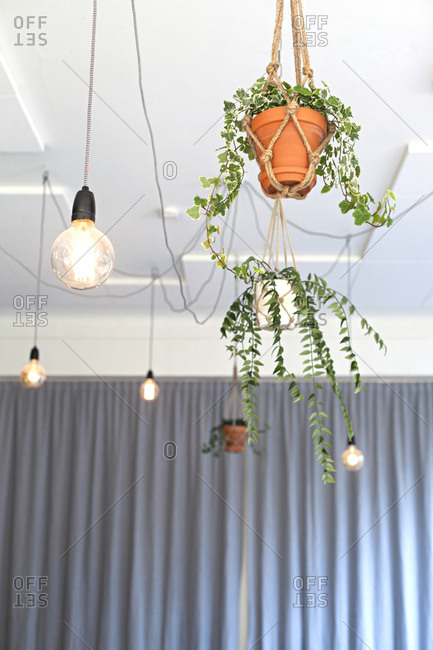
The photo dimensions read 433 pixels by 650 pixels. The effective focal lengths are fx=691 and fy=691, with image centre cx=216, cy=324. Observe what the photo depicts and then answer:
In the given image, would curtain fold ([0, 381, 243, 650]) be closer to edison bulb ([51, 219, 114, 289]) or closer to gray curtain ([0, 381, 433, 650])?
gray curtain ([0, 381, 433, 650])

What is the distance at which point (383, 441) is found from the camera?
562 cm

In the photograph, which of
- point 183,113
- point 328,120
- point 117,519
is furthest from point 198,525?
point 328,120

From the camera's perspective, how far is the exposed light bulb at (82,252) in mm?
1748

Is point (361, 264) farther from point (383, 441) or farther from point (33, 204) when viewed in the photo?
point (33, 204)

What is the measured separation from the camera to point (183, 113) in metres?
2.84

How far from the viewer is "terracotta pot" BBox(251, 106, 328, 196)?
1.45 metres

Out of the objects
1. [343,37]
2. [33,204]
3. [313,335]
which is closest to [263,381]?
[33,204]

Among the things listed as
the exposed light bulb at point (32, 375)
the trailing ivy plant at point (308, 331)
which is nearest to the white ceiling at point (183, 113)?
the exposed light bulb at point (32, 375)

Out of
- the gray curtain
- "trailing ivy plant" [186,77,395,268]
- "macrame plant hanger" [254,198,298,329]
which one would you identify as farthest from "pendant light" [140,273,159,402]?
"trailing ivy plant" [186,77,395,268]

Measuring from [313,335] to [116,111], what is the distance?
5.44ft

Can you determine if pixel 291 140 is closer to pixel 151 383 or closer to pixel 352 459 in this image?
pixel 151 383

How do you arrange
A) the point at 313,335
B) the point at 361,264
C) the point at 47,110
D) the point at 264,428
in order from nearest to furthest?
the point at 313,335 → the point at 47,110 → the point at 361,264 → the point at 264,428

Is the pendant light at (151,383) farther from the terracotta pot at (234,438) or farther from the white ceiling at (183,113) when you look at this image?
the white ceiling at (183,113)

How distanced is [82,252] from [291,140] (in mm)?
615
